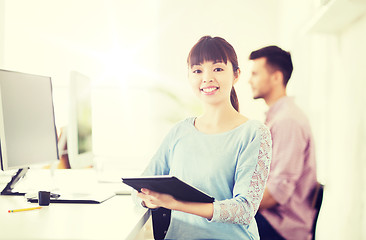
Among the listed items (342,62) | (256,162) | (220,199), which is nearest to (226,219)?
(220,199)

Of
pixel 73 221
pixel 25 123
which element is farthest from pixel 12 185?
pixel 73 221

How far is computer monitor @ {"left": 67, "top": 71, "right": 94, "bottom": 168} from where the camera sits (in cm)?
148

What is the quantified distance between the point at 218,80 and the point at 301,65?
1312 millimetres

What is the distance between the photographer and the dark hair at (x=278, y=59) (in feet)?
7.33

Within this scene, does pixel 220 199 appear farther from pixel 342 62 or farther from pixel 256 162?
pixel 342 62

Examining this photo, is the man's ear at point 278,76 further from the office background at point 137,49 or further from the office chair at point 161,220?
the office chair at point 161,220

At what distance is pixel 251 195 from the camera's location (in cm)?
125

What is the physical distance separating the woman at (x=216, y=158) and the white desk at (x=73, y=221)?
10cm

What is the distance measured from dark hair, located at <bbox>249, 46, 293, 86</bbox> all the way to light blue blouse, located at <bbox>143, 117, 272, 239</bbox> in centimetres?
99

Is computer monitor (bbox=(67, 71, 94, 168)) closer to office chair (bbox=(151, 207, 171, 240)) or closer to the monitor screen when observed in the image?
the monitor screen

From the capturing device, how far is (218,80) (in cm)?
147

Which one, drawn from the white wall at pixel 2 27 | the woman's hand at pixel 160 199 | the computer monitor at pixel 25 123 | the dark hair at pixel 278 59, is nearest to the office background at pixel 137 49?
the white wall at pixel 2 27

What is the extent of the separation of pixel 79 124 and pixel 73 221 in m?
0.57

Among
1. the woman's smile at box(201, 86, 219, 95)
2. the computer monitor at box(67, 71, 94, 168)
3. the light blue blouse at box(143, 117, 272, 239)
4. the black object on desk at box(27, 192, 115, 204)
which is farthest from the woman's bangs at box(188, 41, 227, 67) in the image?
the black object on desk at box(27, 192, 115, 204)
